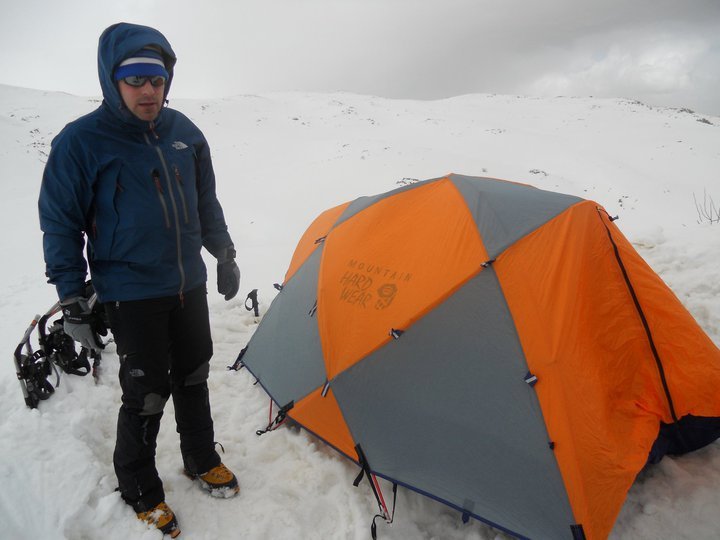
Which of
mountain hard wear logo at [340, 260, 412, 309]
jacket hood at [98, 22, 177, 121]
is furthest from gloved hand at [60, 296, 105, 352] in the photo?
mountain hard wear logo at [340, 260, 412, 309]

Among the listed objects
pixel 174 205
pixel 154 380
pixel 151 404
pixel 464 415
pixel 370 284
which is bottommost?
pixel 464 415

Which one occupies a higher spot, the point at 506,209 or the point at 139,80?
the point at 139,80

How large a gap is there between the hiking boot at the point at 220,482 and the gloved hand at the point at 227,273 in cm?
116

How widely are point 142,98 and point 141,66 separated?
0.15m

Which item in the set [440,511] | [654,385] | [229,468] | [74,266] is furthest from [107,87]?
[654,385]

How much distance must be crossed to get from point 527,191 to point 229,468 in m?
2.99

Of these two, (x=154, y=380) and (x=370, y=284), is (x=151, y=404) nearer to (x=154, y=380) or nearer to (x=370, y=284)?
(x=154, y=380)

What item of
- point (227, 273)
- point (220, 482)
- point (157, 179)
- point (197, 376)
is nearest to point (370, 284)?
point (227, 273)

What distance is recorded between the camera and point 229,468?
2.96m

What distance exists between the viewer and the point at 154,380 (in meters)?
2.35

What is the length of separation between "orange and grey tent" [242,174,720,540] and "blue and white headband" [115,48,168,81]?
180 cm

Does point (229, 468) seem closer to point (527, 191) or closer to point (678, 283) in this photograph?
point (527, 191)

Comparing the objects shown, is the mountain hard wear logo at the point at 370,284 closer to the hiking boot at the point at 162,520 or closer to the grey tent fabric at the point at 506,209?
the grey tent fabric at the point at 506,209

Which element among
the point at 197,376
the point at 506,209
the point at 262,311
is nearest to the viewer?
the point at 197,376
